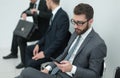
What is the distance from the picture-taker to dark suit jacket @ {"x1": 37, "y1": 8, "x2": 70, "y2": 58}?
10.0ft

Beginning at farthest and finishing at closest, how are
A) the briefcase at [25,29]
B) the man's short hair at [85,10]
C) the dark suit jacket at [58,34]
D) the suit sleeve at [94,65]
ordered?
1. the briefcase at [25,29]
2. the dark suit jacket at [58,34]
3. the man's short hair at [85,10]
4. the suit sleeve at [94,65]

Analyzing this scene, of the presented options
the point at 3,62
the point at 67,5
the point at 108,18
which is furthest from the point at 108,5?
the point at 3,62

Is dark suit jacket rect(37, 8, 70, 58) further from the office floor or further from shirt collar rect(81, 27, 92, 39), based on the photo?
the office floor

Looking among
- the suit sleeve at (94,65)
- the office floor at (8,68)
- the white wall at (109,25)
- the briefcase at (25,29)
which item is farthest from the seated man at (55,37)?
the suit sleeve at (94,65)


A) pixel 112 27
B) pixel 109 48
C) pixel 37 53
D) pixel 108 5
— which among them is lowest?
pixel 37 53

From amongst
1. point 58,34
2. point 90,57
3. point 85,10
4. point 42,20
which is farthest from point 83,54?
point 42,20

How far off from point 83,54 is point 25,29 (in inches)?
64.3

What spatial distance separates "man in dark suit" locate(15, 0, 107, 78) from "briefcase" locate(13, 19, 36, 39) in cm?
123

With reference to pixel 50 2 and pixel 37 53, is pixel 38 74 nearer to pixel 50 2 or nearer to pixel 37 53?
pixel 37 53

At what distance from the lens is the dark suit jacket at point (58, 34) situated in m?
3.05

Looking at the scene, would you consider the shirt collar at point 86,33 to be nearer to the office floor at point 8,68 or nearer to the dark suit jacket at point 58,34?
the dark suit jacket at point 58,34

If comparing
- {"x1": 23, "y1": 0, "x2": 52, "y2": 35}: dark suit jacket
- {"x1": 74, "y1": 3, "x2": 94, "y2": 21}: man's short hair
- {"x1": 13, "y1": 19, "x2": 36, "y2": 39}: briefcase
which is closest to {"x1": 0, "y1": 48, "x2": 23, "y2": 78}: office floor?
{"x1": 13, "y1": 19, "x2": 36, "y2": 39}: briefcase

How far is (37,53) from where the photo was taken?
3.21 meters

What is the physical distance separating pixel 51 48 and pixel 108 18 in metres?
0.85
